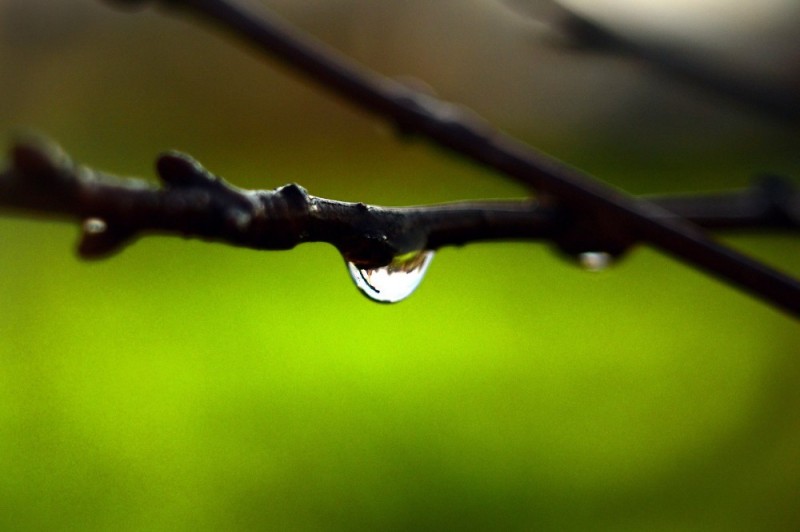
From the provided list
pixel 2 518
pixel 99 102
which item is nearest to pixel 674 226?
pixel 2 518

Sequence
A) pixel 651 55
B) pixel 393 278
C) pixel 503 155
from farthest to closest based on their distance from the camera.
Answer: pixel 651 55 < pixel 503 155 < pixel 393 278

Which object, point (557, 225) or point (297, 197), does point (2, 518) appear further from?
point (297, 197)

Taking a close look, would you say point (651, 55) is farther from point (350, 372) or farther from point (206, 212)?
point (350, 372)

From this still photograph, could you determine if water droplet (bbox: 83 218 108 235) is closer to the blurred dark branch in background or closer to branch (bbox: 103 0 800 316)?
branch (bbox: 103 0 800 316)

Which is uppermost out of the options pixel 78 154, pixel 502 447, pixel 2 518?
pixel 78 154

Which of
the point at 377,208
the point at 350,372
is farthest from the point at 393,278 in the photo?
the point at 350,372

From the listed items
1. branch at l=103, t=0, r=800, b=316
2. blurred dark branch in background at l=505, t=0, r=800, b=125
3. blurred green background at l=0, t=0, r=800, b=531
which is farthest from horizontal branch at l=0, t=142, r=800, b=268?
blurred green background at l=0, t=0, r=800, b=531

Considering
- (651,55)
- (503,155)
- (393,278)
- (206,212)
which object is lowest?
(206,212)
